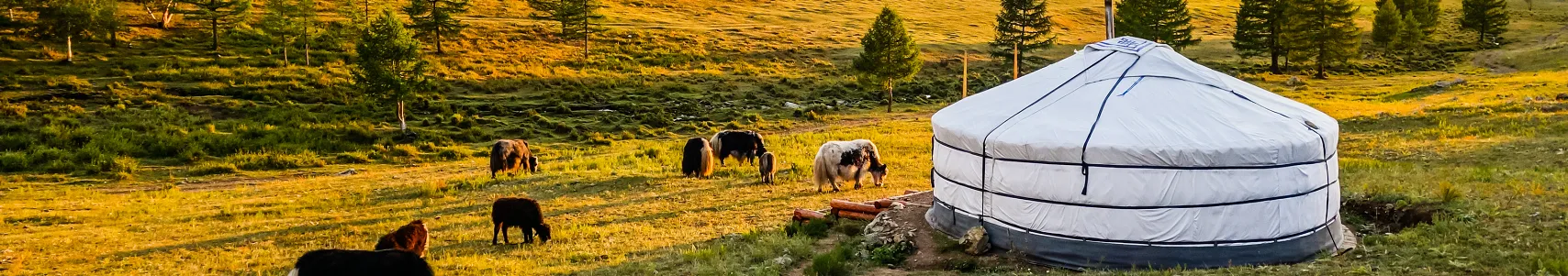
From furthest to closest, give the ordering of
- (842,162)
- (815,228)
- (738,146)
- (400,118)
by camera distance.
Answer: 1. (400,118)
2. (738,146)
3. (842,162)
4. (815,228)

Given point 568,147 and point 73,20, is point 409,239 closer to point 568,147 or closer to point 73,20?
point 568,147

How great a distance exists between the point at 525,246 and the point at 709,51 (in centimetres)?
3806

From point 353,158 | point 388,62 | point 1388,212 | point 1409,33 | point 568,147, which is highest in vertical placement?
point 1409,33

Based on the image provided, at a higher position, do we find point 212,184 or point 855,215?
point 855,215

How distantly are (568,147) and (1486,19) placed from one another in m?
59.9

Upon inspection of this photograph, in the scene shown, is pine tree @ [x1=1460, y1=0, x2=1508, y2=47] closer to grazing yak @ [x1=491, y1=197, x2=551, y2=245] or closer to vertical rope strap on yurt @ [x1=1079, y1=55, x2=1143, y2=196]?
vertical rope strap on yurt @ [x1=1079, y1=55, x2=1143, y2=196]

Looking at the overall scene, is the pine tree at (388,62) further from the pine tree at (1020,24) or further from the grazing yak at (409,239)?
the pine tree at (1020,24)

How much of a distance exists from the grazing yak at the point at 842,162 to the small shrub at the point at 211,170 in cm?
1512

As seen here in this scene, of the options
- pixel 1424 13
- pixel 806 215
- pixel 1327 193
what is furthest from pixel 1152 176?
pixel 1424 13

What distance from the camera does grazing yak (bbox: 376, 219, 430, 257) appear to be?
33.6 ft

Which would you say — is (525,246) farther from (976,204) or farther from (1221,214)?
(1221,214)

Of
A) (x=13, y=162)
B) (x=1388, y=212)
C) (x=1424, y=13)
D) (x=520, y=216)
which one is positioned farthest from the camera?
(x=1424, y=13)

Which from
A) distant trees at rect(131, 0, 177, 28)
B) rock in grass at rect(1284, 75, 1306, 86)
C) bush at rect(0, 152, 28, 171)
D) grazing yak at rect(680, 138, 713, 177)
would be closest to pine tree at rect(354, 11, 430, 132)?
bush at rect(0, 152, 28, 171)

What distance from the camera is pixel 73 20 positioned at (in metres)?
36.6
